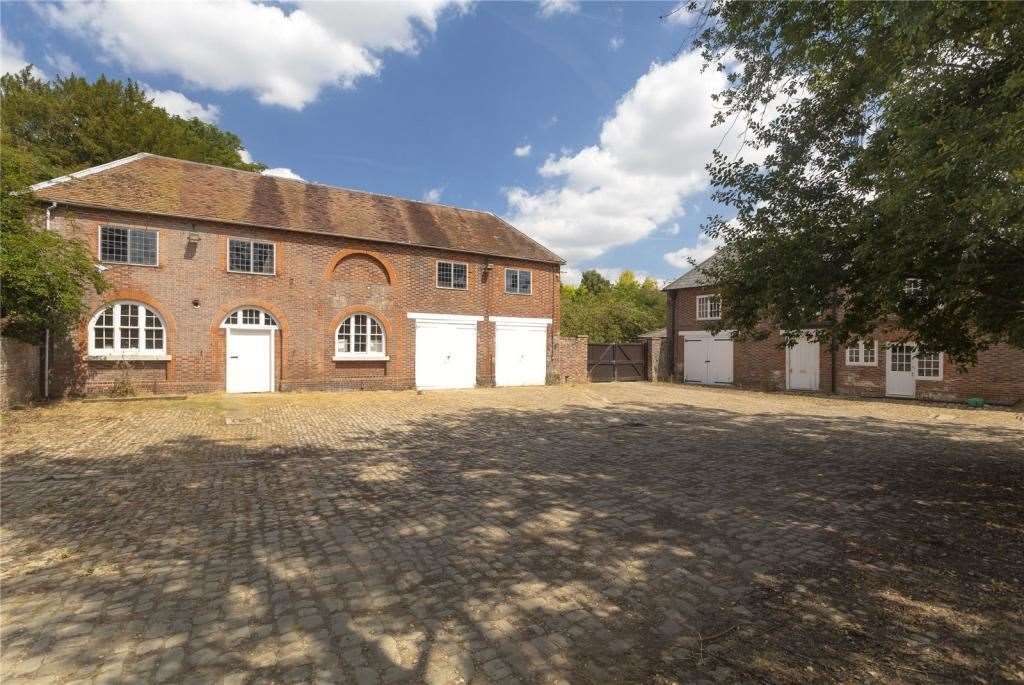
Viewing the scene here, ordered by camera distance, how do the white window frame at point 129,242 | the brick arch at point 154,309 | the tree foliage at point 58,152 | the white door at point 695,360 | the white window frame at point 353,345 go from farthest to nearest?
1. the white door at point 695,360
2. the white window frame at point 353,345
3. the white window frame at point 129,242
4. the brick arch at point 154,309
5. the tree foliage at point 58,152

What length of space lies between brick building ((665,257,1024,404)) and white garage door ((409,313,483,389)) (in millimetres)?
9952

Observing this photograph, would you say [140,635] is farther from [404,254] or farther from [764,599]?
[404,254]

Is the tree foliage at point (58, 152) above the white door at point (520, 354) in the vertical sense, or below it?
above

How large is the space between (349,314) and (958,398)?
73.7 ft

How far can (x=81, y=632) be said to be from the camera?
3422 millimetres

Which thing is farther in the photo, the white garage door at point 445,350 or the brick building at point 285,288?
the white garage door at point 445,350

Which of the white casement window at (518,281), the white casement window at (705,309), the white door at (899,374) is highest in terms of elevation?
the white casement window at (518,281)

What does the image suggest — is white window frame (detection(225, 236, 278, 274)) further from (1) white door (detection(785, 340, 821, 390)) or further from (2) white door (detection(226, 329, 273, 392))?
(1) white door (detection(785, 340, 821, 390))

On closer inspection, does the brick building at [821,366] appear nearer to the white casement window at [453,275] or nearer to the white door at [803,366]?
the white door at [803,366]

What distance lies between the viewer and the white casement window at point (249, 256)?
710 inches

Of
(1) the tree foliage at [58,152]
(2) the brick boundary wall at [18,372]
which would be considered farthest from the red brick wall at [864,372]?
(2) the brick boundary wall at [18,372]

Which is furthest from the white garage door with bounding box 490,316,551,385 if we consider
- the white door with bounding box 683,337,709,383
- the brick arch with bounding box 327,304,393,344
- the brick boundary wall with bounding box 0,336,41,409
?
the brick boundary wall with bounding box 0,336,41,409

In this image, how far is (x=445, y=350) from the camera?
72.2 feet

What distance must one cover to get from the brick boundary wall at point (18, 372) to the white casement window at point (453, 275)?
1303 cm
